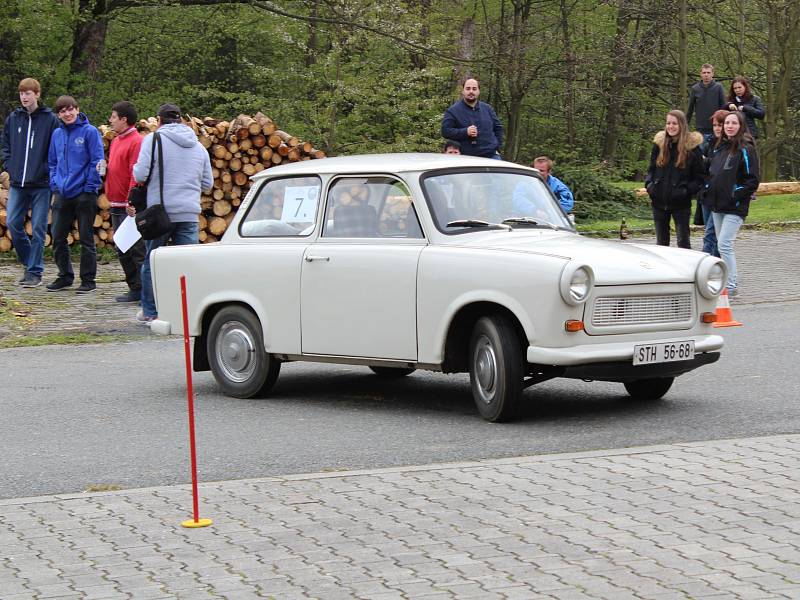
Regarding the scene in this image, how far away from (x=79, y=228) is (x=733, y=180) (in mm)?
7138

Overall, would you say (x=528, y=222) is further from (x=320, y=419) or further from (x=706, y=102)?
(x=706, y=102)

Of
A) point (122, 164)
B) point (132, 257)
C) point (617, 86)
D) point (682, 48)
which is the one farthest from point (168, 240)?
point (617, 86)

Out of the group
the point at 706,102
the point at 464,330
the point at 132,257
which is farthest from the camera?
the point at 706,102

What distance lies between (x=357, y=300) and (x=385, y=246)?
1.28ft

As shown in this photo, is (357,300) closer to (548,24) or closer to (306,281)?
(306,281)

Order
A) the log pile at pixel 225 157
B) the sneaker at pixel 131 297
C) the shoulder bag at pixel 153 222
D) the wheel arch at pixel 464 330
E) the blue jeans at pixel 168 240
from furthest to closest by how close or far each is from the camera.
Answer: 1. the log pile at pixel 225 157
2. the sneaker at pixel 131 297
3. the blue jeans at pixel 168 240
4. the shoulder bag at pixel 153 222
5. the wheel arch at pixel 464 330

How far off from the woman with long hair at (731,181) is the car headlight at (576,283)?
20.9 ft

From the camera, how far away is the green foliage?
25.1 m

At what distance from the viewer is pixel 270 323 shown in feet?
32.1

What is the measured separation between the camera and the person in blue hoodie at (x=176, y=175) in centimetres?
1309

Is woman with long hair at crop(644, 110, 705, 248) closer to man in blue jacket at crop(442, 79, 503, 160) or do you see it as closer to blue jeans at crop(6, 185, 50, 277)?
man in blue jacket at crop(442, 79, 503, 160)

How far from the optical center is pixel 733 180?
14477mm

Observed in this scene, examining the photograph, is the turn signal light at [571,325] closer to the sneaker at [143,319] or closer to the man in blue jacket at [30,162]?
the sneaker at [143,319]

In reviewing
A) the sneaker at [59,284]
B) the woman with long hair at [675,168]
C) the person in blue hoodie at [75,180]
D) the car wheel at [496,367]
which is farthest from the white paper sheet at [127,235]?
the car wheel at [496,367]
